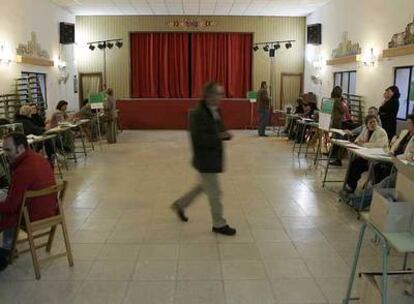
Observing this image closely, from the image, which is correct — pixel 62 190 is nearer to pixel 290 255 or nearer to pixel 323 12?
pixel 290 255

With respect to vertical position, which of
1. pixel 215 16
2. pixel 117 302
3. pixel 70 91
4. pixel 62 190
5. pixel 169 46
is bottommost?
pixel 117 302

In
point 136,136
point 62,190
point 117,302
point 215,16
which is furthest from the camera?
point 215,16

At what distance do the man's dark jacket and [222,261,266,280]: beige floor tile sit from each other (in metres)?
0.90

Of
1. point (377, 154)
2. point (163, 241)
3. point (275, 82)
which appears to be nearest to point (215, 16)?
point (275, 82)

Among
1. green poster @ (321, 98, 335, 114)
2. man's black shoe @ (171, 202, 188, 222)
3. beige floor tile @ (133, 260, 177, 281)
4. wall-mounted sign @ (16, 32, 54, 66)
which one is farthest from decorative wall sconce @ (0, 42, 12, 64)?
beige floor tile @ (133, 260, 177, 281)

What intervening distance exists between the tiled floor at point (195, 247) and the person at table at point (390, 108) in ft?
4.87

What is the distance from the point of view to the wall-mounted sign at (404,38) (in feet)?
22.6

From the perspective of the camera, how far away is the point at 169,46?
47.3 ft

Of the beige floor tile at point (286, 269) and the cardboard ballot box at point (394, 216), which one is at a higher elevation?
the cardboard ballot box at point (394, 216)

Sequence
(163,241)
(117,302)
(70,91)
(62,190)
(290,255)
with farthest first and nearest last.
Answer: (70,91)
(163,241)
(290,255)
(62,190)
(117,302)

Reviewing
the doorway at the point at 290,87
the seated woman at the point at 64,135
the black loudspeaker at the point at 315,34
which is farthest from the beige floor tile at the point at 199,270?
the doorway at the point at 290,87

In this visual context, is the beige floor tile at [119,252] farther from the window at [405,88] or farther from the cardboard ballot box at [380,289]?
the window at [405,88]

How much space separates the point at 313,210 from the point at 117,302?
111 inches

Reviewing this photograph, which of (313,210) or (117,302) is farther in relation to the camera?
(313,210)
